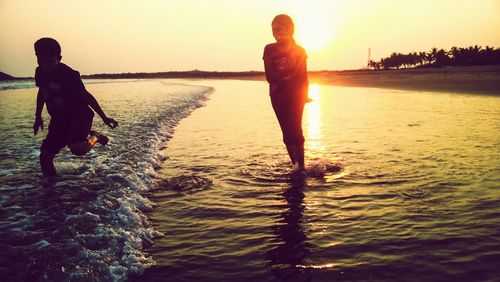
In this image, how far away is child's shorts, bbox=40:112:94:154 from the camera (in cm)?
554

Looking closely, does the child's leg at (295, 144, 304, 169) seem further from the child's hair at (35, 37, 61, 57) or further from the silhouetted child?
the child's hair at (35, 37, 61, 57)

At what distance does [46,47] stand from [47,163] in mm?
1628

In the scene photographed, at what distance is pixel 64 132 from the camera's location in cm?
557

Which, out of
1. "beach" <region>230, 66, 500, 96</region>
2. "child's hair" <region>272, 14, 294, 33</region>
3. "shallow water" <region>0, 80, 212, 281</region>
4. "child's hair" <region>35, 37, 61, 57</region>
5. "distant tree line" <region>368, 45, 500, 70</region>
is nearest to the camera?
"shallow water" <region>0, 80, 212, 281</region>

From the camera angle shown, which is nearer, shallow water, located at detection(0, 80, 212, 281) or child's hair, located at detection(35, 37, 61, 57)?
shallow water, located at detection(0, 80, 212, 281)

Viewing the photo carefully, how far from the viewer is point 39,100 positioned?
579 centimetres

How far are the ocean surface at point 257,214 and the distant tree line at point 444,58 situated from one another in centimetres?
9142

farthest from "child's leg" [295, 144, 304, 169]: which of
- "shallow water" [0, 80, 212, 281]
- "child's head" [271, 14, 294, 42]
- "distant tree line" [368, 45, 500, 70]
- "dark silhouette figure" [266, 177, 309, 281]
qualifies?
"distant tree line" [368, 45, 500, 70]

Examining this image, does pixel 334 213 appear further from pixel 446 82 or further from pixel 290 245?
pixel 446 82

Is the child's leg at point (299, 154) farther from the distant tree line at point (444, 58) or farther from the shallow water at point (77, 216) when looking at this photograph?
the distant tree line at point (444, 58)

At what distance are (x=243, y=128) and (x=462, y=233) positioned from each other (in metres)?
8.23

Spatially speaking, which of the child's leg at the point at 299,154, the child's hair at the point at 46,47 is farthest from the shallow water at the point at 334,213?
the child's hair at the point at 46,47

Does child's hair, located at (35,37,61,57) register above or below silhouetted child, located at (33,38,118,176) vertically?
above

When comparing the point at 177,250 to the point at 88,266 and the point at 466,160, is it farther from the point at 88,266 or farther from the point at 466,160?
the point at 466,160
